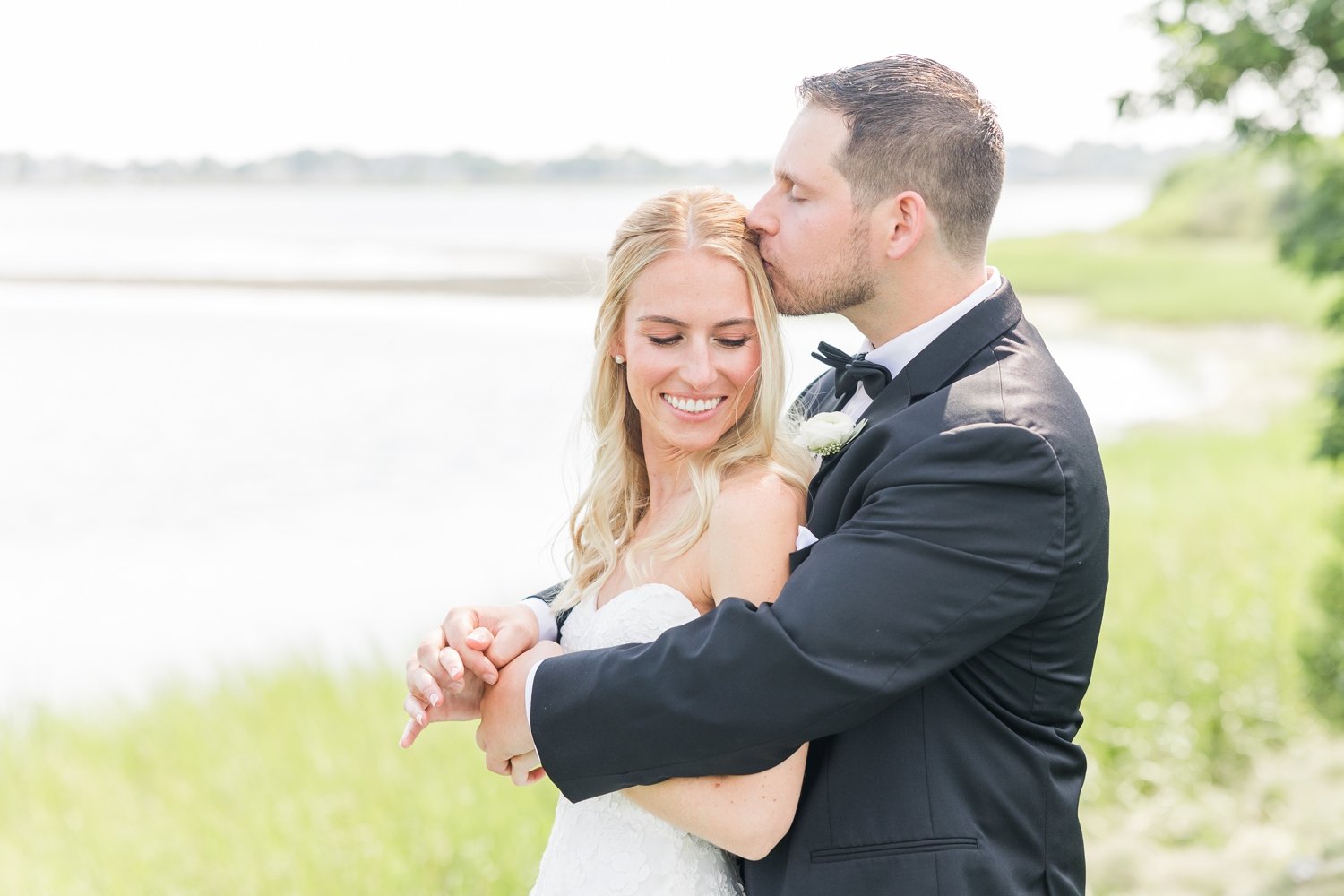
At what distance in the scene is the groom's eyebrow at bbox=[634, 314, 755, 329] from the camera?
108 inches

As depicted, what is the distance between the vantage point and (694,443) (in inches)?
111

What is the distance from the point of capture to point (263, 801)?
6.71 m

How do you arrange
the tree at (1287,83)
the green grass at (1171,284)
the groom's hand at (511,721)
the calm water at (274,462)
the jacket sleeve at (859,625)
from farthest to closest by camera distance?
the green grass at (1171,284) → the calm water at (274,462) → the tree at (1287,83) → the groom's hand at (511,721) → the jacket sleeve at (859,625)

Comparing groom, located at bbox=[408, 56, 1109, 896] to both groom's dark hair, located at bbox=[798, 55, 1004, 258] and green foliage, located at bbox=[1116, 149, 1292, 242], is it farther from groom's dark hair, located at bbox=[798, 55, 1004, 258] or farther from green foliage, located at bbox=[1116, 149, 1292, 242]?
green foliage, located at bbox=[1116, 149, 1292, 242]

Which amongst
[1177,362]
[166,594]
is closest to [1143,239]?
[1177,362]

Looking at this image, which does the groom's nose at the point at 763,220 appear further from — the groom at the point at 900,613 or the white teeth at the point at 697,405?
the white teeth at the point at 697,405

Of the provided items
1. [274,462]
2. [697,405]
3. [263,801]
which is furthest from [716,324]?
[274,462]

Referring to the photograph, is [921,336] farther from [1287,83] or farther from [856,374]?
[1287,83]

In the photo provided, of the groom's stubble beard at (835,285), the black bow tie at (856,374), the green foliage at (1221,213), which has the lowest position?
the green foliage at (1221,213)

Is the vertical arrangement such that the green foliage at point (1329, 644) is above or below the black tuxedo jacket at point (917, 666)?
below

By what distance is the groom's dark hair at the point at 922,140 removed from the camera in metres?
2.63

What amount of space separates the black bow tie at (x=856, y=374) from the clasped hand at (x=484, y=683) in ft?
2.67

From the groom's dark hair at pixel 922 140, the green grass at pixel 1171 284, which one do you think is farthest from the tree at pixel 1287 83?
the green grass at pixel 1171 284

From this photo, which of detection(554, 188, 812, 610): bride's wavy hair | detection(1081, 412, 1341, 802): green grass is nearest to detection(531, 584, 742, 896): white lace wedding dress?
detection(554, 188, 812, 610): bride's wavy hair
